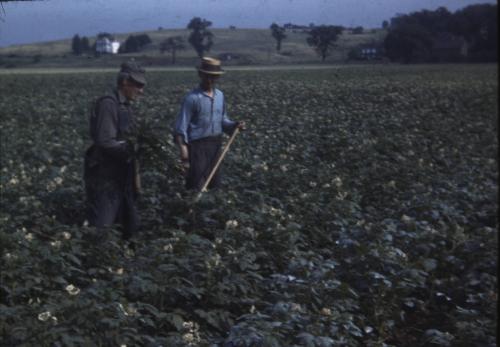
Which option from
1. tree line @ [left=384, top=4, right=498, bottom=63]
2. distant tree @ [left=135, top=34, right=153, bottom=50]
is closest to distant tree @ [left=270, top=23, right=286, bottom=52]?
tree line @ [left=384, top=4, right=498, bottom=63]

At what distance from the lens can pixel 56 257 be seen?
15.7 feet

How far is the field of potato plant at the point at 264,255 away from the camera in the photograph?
150 inches

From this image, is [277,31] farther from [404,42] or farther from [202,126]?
[202,126]

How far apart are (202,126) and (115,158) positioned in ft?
3.34

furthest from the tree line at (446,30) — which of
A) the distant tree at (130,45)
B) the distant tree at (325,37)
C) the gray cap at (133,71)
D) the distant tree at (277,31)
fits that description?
the distant tree at (130,45)

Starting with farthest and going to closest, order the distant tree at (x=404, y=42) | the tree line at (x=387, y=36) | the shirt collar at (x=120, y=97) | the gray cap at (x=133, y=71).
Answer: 1. the shirt collar at (x=120, y=97)
2. the gray cap at (x=133, y=71)
3. the distant tree at (x=404, y=42)
4. the tree line at (x=387, y=36)

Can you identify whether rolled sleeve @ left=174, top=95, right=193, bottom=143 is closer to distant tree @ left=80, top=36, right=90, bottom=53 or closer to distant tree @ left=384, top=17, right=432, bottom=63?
distant tree @ left=80, top=36, right=90, bottom=53

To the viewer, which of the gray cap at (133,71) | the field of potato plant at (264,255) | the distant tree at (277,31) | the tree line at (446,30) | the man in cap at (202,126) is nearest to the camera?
the tree line at (446,30)

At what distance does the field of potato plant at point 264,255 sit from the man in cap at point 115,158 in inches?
5.7

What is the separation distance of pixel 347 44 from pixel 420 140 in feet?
23.4

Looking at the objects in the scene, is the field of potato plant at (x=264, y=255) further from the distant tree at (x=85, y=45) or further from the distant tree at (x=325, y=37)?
the distant tree at (x=325, y=37)

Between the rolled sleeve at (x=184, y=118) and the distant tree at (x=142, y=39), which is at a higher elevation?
the distant tree at (x=142, y=39)

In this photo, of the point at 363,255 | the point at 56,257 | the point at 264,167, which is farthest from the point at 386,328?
the point at 264,167

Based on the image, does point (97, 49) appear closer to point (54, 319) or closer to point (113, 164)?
point (113, 164)
